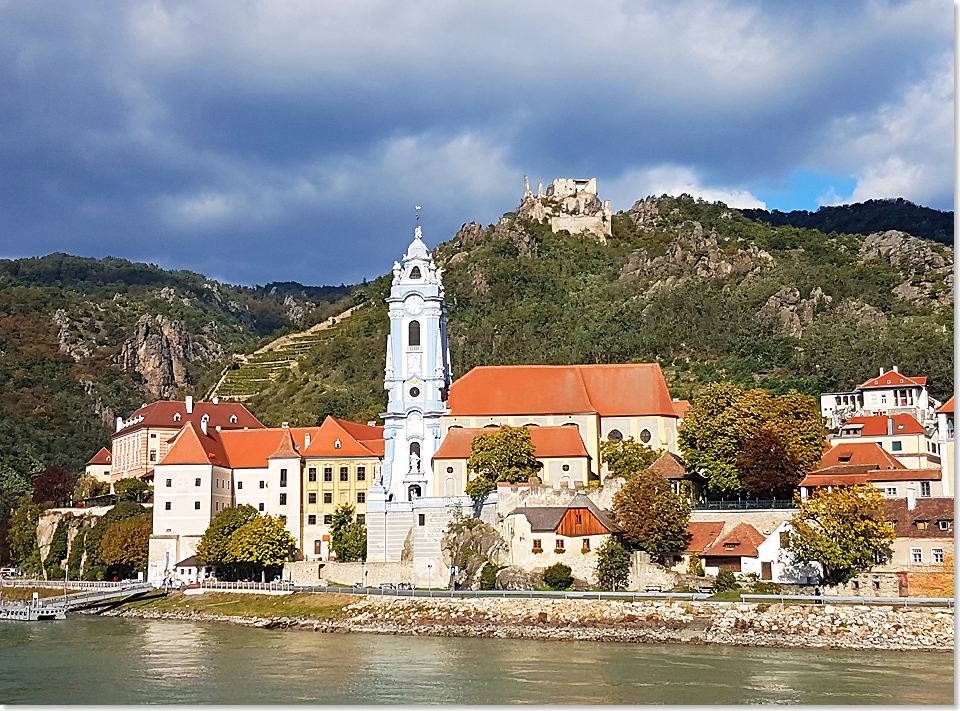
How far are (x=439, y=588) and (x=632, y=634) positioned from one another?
45.0 feet

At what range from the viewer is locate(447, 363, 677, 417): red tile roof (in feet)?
211

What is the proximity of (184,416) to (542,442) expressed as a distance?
31018 millimetres

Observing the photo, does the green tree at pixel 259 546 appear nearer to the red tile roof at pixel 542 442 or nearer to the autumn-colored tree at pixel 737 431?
the red tile roof at pixel 542 442

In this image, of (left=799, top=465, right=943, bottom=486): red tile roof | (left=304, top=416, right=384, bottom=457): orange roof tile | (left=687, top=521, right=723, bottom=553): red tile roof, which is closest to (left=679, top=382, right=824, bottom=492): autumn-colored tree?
(left=799, top=465, right=943, bottom=486): red tile roof

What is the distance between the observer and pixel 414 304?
66.4 metres

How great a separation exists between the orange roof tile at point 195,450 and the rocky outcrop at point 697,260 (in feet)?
196

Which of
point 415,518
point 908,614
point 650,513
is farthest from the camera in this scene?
point 415,518

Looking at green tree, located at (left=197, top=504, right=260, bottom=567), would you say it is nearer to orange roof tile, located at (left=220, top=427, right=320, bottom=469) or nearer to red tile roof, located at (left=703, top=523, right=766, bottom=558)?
orange roof tile, located at (left=220, top=427, right=320, bottom=469)

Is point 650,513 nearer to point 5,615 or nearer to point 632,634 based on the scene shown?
point 632,634

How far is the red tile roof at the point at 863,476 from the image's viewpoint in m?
51.0

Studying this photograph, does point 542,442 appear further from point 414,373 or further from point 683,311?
point 683,311

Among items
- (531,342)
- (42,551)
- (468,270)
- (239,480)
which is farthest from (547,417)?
(468,270)

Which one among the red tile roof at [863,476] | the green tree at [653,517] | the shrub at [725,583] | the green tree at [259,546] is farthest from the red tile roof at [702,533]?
the green tree at [259,546]

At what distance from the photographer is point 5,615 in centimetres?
5641
